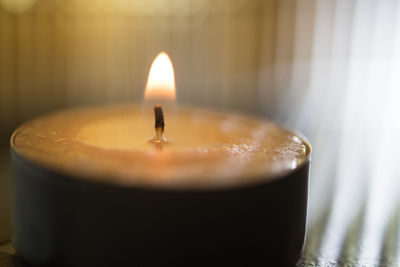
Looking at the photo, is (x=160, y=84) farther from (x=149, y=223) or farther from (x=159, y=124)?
(x=149, y=223)

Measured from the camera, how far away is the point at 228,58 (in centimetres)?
127

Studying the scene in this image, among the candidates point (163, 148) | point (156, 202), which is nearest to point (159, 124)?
point (163, 148)

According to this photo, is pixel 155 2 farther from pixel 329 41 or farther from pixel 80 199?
pixel 80 199

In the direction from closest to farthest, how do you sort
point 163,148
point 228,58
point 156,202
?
point 156,202
point 163,148
point 228,58

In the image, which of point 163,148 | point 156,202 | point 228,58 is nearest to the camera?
point 156,202

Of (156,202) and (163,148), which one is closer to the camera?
(156,202)

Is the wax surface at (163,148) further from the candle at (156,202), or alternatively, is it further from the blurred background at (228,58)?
the blurred background at (228,58)

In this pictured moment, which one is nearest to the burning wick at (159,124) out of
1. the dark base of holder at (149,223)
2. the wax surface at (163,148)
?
the wax surface at (163,148)

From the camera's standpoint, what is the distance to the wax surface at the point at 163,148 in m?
0.36

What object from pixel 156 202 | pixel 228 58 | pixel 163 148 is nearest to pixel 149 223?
pixel 156 202

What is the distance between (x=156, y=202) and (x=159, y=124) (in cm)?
16

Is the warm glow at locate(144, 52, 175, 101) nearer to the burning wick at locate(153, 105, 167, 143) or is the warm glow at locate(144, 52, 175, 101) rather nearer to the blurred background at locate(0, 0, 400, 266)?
the burning wick at locate(153, 105, 167, 143)

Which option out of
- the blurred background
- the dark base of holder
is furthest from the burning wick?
the blurred background

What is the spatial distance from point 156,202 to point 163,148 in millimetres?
123
